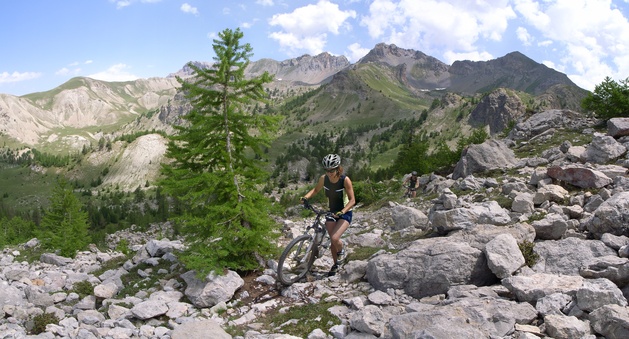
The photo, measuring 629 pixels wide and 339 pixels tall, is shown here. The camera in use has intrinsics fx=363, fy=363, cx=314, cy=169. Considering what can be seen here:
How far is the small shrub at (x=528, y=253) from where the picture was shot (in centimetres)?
971

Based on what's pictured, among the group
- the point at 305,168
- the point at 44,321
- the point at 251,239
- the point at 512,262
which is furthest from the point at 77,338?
the point at 305,168

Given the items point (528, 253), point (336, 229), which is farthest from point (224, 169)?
point (528, 253)

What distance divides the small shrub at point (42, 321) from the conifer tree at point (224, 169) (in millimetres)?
3856

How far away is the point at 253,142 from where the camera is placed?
1373 centimetres

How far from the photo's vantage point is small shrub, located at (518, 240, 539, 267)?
971cm

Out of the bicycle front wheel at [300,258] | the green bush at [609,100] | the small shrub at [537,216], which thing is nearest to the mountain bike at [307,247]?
the bicycle front wheel at [300,258]

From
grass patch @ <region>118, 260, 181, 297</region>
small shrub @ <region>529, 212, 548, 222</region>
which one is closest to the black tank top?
grass patch @ <region>118, 260, 181, 297</region>

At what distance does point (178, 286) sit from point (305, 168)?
172m

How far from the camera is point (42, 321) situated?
381 inches

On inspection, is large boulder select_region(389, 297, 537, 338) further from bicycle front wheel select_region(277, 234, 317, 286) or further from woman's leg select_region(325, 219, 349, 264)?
bicycle front wheel select_region(277, 234, 317, 286)

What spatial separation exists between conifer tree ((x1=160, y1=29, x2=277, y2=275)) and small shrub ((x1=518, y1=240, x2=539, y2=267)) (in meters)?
8.16

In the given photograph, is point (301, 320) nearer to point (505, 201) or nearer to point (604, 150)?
point (505, 201)

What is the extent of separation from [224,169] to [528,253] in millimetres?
9981

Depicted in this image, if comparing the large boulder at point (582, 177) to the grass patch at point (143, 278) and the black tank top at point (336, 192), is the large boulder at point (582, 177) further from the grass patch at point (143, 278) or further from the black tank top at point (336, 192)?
the grass patch at point (143, 278)
